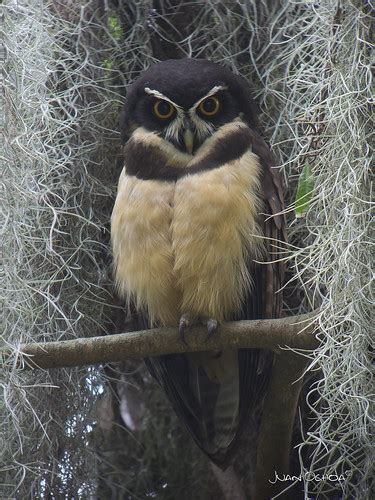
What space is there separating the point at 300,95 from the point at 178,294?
550 millimetres

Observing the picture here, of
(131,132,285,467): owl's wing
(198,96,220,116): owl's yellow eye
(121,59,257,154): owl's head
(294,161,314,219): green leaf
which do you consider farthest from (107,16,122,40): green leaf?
(294,161,314,219): green leaf

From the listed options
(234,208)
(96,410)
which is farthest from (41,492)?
(234,208)

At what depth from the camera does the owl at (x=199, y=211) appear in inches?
85.2

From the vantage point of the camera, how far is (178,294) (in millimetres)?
2232

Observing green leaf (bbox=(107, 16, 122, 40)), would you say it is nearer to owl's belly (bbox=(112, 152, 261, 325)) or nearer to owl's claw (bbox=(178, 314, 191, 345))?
owl's belly (bbox=(112, 152, 261, 325))

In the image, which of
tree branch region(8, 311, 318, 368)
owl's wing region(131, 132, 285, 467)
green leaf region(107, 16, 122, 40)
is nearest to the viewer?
tree branch region(8, 311, 318, 368)

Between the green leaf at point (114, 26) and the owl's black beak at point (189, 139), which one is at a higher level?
the green leaf at point (114, 26)

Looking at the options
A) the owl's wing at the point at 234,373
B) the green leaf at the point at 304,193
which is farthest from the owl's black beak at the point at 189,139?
the green leaf at the point at 304,193

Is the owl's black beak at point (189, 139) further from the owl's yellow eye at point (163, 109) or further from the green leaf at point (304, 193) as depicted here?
the green leaf at point (304, 193)

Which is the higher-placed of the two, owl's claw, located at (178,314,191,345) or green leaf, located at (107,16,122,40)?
green leaf, located at (107,16,122,40)

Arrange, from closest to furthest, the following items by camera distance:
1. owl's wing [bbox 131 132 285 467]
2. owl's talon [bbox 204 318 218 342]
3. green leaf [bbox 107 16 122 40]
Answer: owl's talon [bbox 204 318 218 342] < owl's wing [bbox 131 132 285 467] < green leaf [bbox 107 16 122 40]

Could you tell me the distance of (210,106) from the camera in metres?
2.26

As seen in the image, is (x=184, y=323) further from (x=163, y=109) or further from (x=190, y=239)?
(x=163, y=109)

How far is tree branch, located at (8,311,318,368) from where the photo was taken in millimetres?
1896
